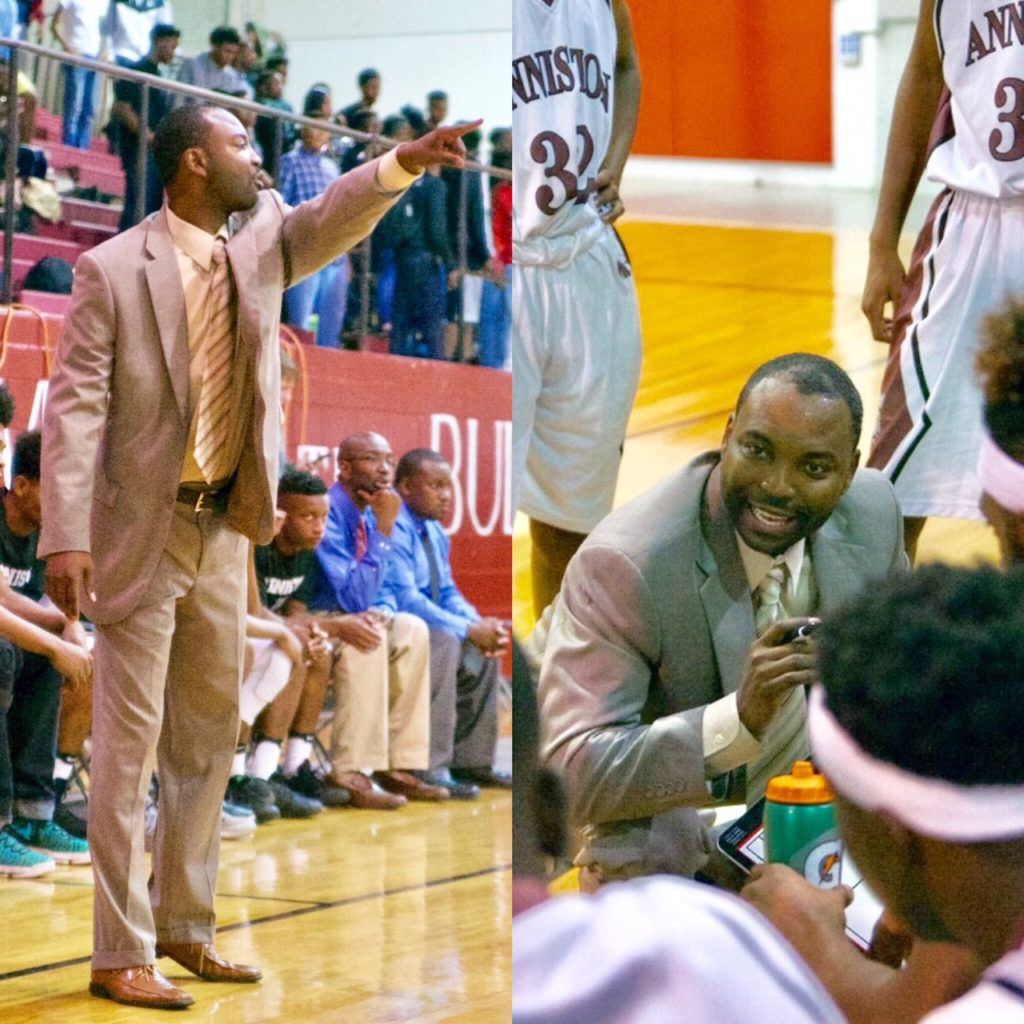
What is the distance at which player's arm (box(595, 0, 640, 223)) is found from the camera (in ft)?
6.23

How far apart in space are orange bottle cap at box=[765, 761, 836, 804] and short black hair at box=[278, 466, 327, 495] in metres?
3.70

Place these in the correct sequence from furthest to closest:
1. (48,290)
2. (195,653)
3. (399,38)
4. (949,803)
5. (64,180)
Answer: (399,38), (64,180), (48,290), (195,653), (949,803)

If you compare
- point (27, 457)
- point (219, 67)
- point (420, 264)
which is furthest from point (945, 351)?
point (219, 67)

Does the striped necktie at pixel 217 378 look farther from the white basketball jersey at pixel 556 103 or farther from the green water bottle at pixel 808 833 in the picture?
the green water bottle at pixel 808 833

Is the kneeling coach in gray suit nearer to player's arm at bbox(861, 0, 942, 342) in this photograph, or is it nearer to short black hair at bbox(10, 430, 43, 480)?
player's arm at bbox(861, 0, 942, 342)

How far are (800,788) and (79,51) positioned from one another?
253 inches

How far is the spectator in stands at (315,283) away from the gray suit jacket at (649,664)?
490 cm

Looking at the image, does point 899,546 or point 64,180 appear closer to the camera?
point 899,546

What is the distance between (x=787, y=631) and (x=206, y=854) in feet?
6.16

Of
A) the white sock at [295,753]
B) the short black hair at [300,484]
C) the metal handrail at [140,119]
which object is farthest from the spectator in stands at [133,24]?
the white sock at [295,753]

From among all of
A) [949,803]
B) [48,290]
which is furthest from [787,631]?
[48,290]

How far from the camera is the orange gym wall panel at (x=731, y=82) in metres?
1.86

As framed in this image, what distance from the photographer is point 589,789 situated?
186 centimetres

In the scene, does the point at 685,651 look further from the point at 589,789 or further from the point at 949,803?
the point at 949,803
